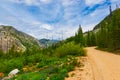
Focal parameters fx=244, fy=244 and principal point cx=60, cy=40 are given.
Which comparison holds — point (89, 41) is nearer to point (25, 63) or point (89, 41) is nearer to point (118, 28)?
point (118, 28)

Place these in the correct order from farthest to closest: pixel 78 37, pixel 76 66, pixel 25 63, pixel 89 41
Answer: pixel 89 41 < pixel 78 37 < pixel 25 63 < pixel 76 66

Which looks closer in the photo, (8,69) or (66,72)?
(66,72)

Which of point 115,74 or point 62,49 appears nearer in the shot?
point 115,74

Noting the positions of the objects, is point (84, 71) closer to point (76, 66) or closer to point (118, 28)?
point (76, 66)

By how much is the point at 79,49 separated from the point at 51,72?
1782 centimetres

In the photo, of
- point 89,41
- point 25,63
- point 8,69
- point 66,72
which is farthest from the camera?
point 89,41

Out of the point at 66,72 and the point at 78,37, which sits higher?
the point at 78,37

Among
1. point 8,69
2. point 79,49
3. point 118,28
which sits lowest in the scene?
point 8,69

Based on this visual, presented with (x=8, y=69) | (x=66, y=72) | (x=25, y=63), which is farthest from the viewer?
(x=25, y=63)

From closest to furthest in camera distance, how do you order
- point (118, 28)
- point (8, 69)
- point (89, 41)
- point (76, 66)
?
point (76, 66) < point (8, 69) < point (118, 28) < point (89, 41)

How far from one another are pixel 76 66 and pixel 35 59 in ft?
52.7

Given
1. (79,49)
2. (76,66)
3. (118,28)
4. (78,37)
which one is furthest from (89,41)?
(76,66)

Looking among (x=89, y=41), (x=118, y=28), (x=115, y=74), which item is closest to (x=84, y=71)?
(x=115, y=74)

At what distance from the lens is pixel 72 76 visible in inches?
869
